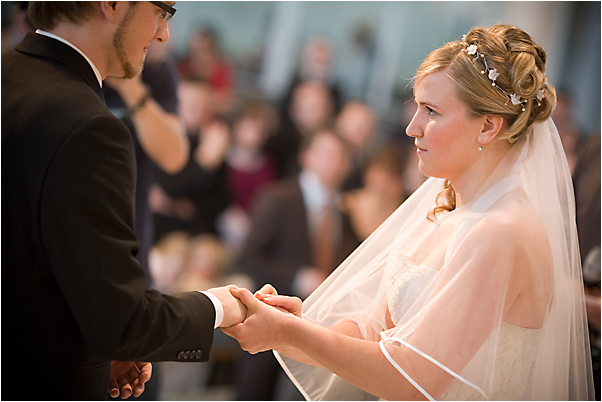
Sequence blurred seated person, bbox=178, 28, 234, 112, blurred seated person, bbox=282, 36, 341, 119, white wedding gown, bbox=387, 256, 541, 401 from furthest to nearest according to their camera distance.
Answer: blurred seated person, bbox=282, 36, 341, 119
blurred seated person, bbox=178, 28, 234, 112
white wedding gown, bbox=387, 256, 541, 401

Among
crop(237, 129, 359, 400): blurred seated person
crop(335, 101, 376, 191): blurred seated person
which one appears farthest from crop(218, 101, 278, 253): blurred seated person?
crop(335, 101, 376, 191): blurred seated person

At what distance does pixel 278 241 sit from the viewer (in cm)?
434

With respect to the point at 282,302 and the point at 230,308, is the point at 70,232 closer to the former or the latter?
the point at 230,308

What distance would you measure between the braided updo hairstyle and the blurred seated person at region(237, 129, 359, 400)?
267cm

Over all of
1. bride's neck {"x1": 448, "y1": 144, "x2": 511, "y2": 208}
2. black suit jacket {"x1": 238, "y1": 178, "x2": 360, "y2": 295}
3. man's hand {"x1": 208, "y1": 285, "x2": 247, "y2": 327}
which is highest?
bride's neck {"x1": 448, "y1": 144, "x2": 511, "y2": 208}

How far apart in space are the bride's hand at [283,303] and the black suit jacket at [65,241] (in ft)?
1.63

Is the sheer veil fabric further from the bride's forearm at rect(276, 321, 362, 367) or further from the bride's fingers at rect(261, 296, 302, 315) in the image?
the bride's fingers at rect(261, 296, 302, 315)

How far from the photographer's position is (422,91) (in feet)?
5.90

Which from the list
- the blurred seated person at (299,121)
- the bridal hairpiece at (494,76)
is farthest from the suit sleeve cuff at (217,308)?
the blurred seated person at (299,121)

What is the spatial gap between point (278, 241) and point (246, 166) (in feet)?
2.55

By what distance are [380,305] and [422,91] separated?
2.50ft

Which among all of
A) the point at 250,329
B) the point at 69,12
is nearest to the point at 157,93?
the point at 69,12

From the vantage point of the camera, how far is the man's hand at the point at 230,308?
1.66 meters

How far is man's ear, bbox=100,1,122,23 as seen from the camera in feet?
4.78
